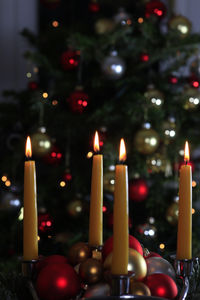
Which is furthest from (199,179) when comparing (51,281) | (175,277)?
(51,281)

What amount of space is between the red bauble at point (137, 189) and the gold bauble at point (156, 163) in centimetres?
6

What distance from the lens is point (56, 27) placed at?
1.85m

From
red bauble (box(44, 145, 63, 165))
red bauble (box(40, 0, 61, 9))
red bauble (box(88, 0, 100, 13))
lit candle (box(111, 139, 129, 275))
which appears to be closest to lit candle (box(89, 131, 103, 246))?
lit candle (box(111, 139, 129, 275))

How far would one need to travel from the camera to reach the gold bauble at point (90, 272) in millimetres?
548

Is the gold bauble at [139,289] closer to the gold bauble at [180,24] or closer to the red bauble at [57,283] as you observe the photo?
the red bauble at [57,283]

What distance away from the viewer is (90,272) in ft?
1.80

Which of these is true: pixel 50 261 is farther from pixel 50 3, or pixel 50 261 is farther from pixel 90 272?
pixel 50 3

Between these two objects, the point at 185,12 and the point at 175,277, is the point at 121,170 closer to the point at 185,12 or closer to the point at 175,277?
the point at 175,277

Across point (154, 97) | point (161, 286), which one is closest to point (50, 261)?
point (161, 286)

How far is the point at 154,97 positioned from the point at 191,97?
15cm

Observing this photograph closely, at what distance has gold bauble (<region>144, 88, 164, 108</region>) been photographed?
1.52m

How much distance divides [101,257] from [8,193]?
106 centimetres

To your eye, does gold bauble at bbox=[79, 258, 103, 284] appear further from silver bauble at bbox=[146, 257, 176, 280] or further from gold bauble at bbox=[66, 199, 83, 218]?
gold bauble at bbox=[66, 199, 83, 218]

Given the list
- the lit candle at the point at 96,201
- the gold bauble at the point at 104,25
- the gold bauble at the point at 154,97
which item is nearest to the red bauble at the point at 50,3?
the gold bauble at the point at 104,25
